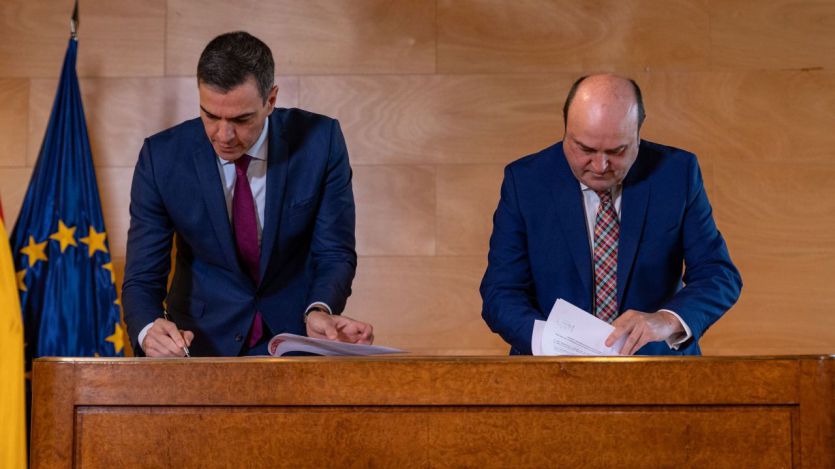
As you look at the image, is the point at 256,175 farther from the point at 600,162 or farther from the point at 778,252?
the point at 778,252

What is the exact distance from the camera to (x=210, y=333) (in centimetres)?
306

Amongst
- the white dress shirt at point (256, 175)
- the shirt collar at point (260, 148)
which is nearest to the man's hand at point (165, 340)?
the white dress shirt at point (256, 175)

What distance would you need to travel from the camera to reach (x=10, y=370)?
363 cm

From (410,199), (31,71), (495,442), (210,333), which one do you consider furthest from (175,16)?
(495,442)

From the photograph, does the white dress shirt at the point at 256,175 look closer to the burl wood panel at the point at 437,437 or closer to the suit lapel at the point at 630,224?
the suit lapel at the point at 630,224

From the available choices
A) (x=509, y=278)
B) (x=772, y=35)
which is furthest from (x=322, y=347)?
(x=772, y=35)

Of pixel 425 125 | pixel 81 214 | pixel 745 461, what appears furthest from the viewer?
pixel 425 125

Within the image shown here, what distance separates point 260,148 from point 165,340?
2.38ft

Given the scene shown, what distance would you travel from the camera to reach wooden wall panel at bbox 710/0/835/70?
4.35 meters

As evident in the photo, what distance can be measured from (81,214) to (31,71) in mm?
736

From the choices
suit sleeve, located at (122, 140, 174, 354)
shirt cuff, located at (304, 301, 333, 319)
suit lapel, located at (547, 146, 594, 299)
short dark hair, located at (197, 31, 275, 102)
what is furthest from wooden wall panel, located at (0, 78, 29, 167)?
suit lapel, located at (547, 146, 594, 299)

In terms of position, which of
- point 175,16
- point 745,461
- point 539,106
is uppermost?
point 175,16

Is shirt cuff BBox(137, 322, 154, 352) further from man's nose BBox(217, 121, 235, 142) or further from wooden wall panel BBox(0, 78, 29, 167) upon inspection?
wooden wall panel BBox(0, 78, 29, 167)

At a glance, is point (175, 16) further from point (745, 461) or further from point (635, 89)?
point (745, 461)
